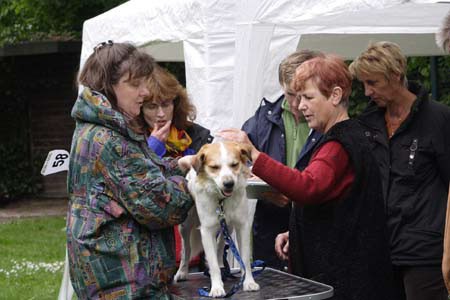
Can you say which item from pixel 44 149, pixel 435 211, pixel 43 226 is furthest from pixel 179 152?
pixel 44 149

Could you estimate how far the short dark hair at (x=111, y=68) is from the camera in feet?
11.5

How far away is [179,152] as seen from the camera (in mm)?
4473

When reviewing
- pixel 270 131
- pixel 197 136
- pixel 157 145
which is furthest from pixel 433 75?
pixel 157 145

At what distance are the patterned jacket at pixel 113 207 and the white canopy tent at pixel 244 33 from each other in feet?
6.14

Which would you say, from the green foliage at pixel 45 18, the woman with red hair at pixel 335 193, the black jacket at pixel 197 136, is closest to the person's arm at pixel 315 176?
the woman with red hair at pixel 335 193

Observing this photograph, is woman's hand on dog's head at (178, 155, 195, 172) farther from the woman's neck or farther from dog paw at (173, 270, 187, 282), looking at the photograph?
the woman's neck

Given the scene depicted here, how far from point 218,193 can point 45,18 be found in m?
14.5

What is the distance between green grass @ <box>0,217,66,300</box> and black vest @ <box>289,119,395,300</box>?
5575 mm

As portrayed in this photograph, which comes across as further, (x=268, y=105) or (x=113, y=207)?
(x=268, y=105)

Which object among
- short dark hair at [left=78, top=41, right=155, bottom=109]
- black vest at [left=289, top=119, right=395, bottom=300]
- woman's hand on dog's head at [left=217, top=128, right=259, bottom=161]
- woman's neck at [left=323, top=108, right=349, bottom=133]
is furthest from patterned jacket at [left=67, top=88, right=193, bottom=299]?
woman's neck at [left=323, top=108, right=349, bottom=133]

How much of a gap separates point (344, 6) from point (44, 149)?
13854 millimetres

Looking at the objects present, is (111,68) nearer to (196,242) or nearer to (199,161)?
(199,161)

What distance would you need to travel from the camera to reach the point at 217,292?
345 centimetres

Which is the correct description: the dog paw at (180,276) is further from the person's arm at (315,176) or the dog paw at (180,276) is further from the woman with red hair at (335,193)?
the person's arm at (315,176)
